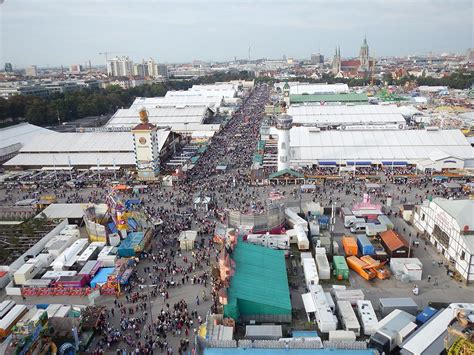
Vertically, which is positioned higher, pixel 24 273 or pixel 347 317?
pixel 24 273

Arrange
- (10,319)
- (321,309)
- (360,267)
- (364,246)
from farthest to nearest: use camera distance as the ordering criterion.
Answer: (364,246), (360,267), (321,309), (10,319)

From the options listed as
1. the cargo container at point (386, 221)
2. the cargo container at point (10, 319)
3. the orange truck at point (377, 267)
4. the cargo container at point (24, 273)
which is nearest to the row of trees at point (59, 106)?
the cargo container at point (24, 273)

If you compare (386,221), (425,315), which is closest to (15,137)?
(386,221)

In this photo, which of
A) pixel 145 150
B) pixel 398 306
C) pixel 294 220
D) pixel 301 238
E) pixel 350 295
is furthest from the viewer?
pixel 145 150

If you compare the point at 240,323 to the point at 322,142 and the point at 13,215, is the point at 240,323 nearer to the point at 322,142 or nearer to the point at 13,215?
the point at 13,215

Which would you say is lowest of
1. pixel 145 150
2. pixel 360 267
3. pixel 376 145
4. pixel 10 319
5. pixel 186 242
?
pixel 360 267

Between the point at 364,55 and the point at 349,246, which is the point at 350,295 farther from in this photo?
the point at 364,55

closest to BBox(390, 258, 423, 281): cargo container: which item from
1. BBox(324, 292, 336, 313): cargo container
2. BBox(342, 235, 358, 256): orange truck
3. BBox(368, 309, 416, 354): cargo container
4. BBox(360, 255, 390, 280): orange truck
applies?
BBox(360, 255, 390, 280): orange truck

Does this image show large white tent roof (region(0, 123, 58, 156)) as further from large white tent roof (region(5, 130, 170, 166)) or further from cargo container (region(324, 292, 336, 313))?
cargo container (region(324, 292, 336, 313))
